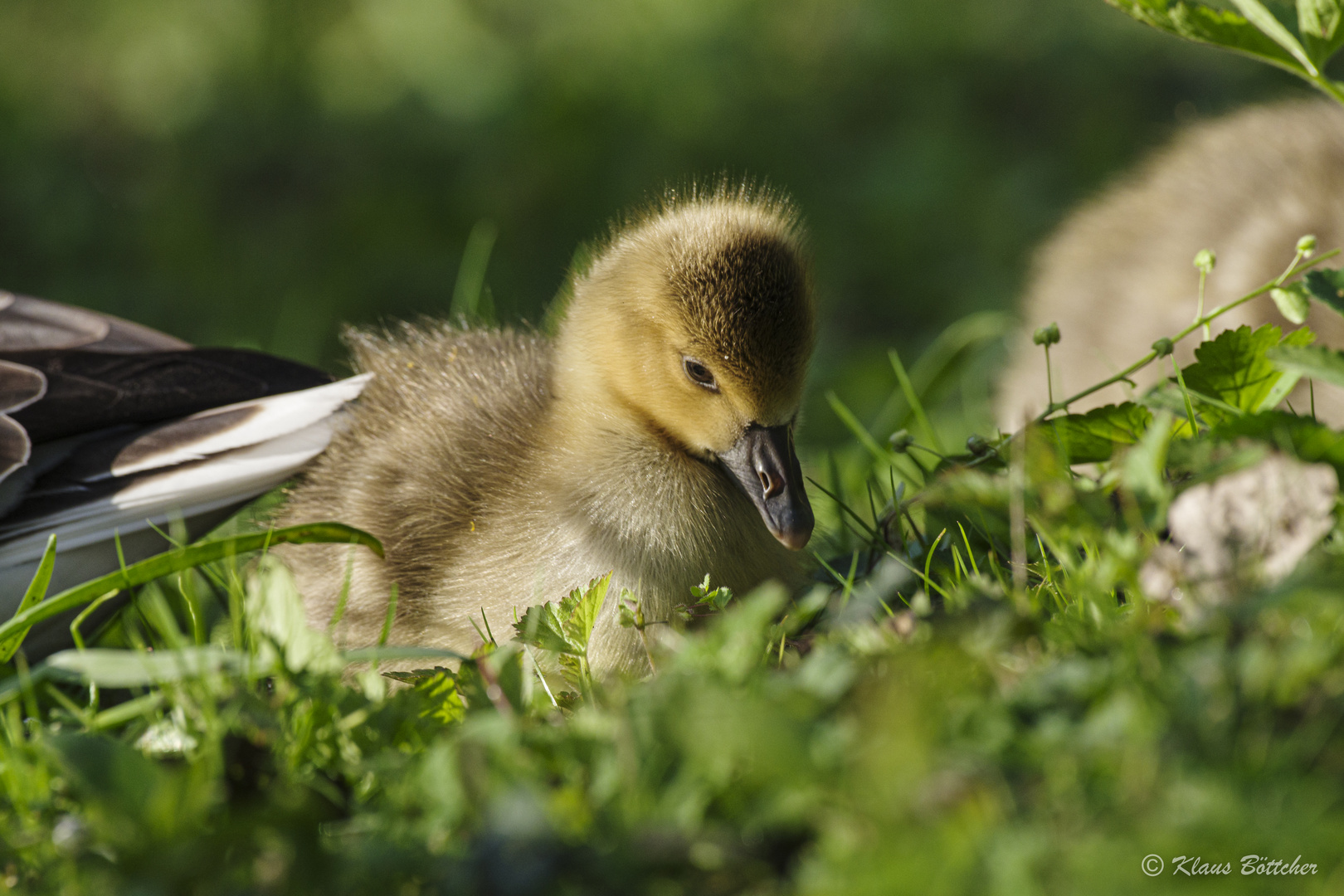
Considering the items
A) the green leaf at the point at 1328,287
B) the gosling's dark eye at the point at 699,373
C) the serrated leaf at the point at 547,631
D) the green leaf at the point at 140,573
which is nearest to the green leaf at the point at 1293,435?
the green leaf at the point at 1328,287

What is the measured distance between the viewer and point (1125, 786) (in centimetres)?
92

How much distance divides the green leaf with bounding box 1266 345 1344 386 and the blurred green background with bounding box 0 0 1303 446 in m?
2.79

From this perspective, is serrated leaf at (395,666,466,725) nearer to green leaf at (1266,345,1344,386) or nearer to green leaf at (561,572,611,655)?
green leaf at (561,572,611,655)

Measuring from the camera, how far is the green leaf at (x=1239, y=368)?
152cm

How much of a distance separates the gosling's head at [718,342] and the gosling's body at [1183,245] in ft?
4.04

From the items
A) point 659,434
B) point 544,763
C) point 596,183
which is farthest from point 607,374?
point 596,183

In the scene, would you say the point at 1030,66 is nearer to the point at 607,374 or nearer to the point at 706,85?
the point at 706,85

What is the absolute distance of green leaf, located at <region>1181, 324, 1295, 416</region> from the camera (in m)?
1.52

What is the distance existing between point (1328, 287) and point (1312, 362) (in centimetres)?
15

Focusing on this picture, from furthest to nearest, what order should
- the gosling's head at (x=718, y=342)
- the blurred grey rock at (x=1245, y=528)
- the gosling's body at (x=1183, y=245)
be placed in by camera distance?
the gosling's body at (x=1183, y=245), the gosling's head at (x=718, y=342), the blurred grey rock at (x=1245, y=528)

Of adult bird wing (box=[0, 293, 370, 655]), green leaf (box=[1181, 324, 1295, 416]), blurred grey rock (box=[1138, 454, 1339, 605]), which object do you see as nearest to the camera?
blurred grey rock (box=[1138, 454, 1339, 605])

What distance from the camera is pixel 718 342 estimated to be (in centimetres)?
163

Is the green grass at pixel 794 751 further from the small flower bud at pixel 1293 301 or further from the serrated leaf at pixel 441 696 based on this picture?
the small flower bud at pixel 1293 301

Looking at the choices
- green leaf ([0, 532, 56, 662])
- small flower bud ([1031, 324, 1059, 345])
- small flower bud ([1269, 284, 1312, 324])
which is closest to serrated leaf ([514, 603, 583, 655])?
green leaf ([0, 532, 56, 662])
